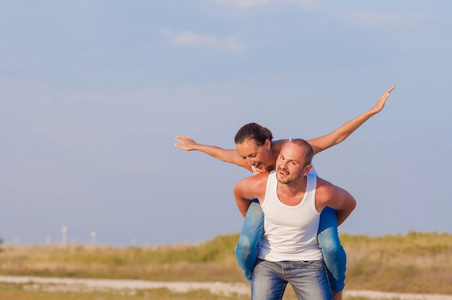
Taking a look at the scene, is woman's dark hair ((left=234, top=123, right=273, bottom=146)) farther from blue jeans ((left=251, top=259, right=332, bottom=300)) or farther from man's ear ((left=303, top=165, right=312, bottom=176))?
blue jeans ((left=251, top=259, right=332, bottom=300))

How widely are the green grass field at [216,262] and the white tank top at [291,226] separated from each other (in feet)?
43.4

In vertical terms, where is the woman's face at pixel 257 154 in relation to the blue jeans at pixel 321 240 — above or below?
above

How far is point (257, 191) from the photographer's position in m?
6.65

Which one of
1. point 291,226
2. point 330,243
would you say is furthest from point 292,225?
point 330,243

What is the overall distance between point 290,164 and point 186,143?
7.75 ft

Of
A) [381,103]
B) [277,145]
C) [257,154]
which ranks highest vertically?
[381,103]

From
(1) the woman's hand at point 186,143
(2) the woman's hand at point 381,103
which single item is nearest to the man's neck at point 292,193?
(2) the woman's hand at point 381,103

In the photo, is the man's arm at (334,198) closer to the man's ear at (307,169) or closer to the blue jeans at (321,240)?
the blue jeans at (321,240)

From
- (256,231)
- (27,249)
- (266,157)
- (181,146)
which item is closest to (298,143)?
(266,157)

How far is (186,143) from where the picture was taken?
8344mm

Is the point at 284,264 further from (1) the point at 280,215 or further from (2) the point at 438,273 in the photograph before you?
(2) the point at 438,273

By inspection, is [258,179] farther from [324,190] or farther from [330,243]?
[330,243]

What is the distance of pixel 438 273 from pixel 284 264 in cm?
1980

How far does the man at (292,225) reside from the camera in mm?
6496
